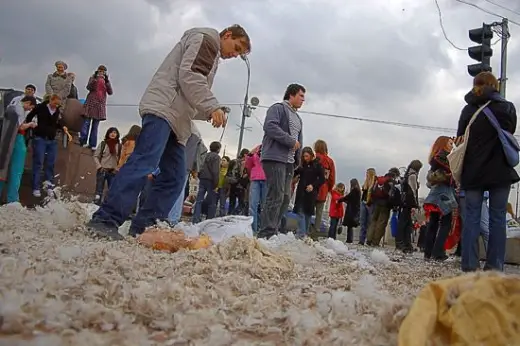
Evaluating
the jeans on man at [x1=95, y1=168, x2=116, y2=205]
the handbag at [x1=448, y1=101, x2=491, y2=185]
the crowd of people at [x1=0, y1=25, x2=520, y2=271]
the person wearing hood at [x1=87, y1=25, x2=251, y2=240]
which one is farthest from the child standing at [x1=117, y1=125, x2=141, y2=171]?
the handbag at [x1=448, y1=101, x2=491, y2=185]

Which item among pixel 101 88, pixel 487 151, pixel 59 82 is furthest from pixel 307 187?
pixel 59 82

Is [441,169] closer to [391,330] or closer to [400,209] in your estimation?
[400,209]

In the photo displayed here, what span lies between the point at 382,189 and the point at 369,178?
4.30 ft

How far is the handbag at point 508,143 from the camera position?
4.22m

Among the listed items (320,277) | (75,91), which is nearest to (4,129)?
(75,91)

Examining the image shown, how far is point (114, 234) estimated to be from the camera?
332 cm

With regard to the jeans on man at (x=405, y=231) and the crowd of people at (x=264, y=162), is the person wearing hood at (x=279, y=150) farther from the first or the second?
the jeans on man at (x=405, y=231)

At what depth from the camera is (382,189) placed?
8.79 m

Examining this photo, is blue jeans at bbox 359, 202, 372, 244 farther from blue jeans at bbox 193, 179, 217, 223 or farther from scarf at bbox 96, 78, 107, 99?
scarf at bbox 96, 78, 107, 99

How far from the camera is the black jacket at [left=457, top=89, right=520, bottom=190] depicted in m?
4.22

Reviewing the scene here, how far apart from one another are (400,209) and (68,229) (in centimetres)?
605

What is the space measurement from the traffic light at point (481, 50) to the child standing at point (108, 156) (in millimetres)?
6155

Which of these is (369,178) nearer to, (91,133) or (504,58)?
(504,58)

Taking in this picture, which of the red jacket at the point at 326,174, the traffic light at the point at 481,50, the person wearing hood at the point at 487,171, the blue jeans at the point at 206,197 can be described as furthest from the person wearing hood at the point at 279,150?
the traffic light at the point at 481,50
